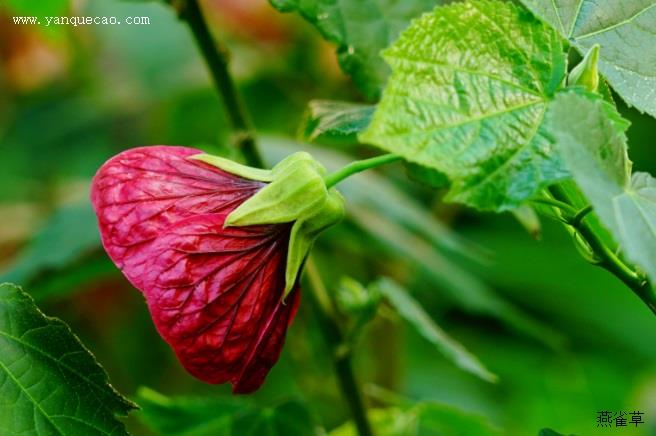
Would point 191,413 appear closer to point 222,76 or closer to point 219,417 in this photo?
point 219,417

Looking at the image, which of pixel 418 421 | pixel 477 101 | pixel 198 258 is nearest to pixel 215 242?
pixel 198 258

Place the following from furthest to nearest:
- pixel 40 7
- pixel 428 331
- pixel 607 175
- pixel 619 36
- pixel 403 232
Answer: pixel 403 232, pixel 40 7, pixel 428 331, pixel 619 36, pixel 607 175

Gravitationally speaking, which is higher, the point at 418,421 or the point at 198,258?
the point at 198,258

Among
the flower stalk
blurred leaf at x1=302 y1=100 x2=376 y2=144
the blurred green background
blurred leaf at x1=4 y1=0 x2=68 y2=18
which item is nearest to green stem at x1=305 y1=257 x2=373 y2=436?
the flower stalk

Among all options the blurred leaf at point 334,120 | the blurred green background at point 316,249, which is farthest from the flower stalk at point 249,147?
the blurred green background at point 316,249

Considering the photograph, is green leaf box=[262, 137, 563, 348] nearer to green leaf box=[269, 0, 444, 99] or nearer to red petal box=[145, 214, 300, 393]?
green leaf box=[269, 0, 444, 99]

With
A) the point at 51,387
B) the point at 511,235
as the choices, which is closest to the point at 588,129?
the point at 51,387
